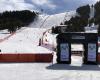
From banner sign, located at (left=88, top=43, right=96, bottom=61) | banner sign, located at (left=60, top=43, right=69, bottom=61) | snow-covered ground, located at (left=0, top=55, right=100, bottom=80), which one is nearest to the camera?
snow-covered ground, located at (left=0, top=55, right=100, bottom=80)

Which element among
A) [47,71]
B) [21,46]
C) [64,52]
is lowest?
[47,71]

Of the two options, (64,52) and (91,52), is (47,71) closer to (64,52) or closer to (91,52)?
(64,52)

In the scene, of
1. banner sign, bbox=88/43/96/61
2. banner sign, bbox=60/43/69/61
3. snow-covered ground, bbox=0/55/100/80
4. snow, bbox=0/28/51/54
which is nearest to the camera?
snow-covered ground, bbox=0/55/100/80

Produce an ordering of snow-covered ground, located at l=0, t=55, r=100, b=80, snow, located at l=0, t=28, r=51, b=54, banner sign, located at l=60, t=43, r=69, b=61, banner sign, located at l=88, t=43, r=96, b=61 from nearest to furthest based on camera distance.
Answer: snow-covered ground, located at l=0, t=55, r=100, b=80 → banner sign, located at l=88, t=43, r=96, b=61 → banner sign, located at l=60, t=43, r=69, b=61 → snow, located at l=0, t=28, r=51, b=54

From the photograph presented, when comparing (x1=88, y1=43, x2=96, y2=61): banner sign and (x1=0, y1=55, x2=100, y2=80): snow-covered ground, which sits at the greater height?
(x1=88, y1=43, x2=96, y2=61): banner sign

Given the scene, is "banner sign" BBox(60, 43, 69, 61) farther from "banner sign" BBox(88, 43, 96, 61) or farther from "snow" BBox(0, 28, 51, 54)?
"snow" BBox(0, 28, 51, 54)

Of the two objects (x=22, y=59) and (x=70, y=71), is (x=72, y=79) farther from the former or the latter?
(x=22, y=59)

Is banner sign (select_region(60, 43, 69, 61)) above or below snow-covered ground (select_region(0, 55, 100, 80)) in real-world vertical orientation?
above

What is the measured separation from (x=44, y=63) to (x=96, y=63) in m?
4.25

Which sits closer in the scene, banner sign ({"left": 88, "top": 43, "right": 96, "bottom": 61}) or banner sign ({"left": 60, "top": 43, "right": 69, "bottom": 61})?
banner sign ({"left": 88, "top": 43, "right": 96, "bottom": 61})

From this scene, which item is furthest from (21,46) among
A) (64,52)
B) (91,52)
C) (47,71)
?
(47,71)

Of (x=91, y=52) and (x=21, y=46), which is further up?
(x=21, y=46)

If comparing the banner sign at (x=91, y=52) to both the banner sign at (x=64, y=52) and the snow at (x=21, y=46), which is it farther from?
the snow at (x=21, y=46)

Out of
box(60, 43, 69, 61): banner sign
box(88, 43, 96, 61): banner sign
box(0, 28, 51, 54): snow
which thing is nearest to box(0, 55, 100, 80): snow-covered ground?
box(60, 43, 69, 61): banner sign
